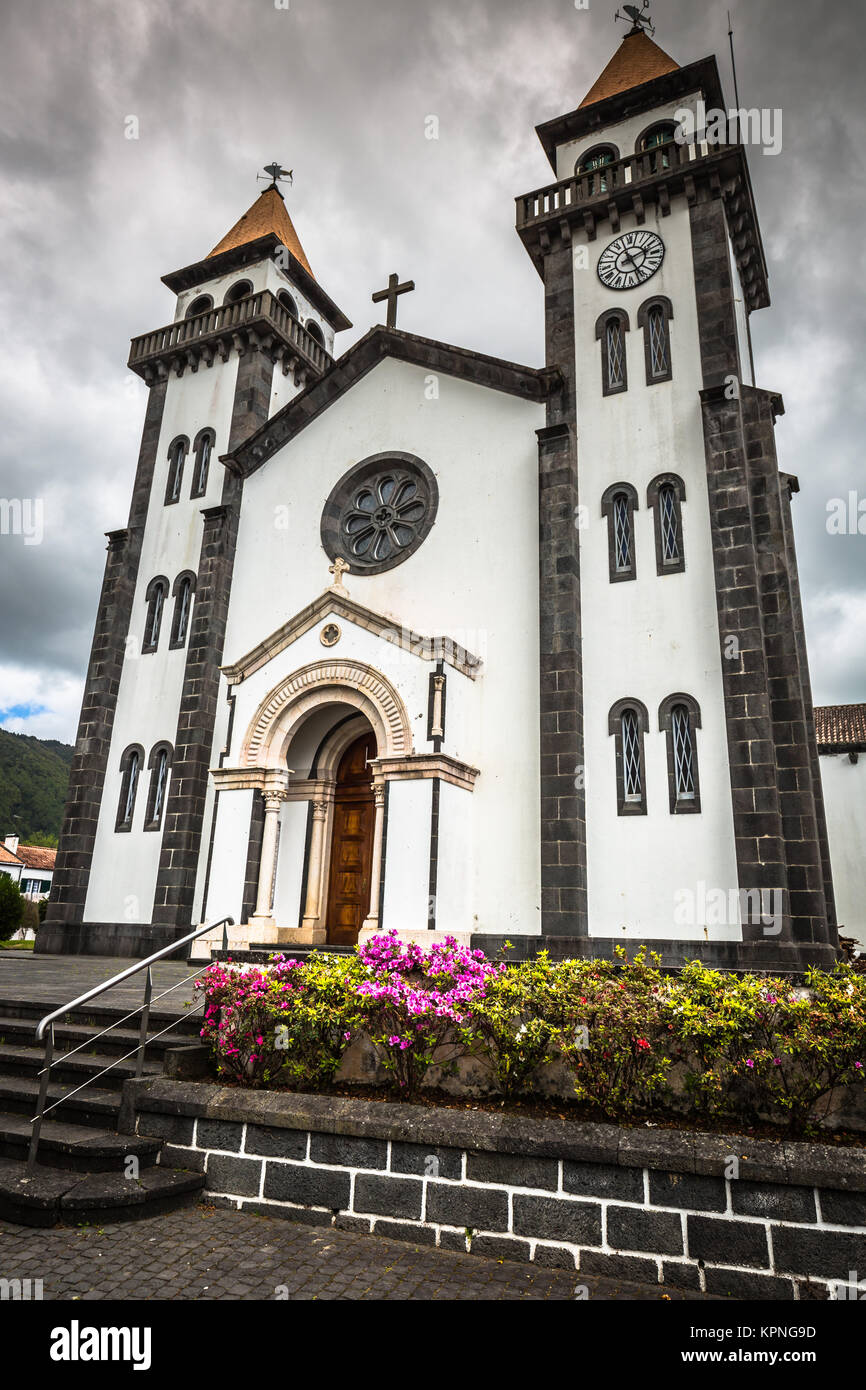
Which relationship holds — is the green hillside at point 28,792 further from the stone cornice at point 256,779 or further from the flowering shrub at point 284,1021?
the flowering shrub at point 284,1021

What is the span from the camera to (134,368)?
2191cm

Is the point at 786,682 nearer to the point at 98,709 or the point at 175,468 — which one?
Result: the point at 98,709

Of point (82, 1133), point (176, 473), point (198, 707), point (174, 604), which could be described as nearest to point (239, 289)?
point (176, 473)

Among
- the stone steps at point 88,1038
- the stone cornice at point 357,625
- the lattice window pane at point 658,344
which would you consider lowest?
the stone steps at point 88,1038

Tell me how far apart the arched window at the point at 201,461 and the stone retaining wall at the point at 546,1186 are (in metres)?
15.9

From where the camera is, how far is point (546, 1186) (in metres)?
5.16

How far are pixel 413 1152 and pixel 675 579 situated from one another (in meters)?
10.2

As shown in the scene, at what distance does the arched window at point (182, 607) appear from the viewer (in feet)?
62.0

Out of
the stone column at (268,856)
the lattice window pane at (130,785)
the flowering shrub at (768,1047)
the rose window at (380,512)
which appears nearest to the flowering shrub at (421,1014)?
the flowering shrub at (768,1047)

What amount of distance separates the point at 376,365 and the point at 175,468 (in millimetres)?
5923

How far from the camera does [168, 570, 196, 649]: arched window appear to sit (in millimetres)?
18906

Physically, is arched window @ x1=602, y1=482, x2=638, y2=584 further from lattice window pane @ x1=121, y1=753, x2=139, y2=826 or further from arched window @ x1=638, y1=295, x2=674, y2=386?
lattice window pane @ x1=121, y1=753, x2=139, y2=826

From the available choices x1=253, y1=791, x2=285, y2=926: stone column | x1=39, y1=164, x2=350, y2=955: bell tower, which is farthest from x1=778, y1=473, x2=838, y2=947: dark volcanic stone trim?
x1=39, y1=164, x2=350, y2=955: bell tower
